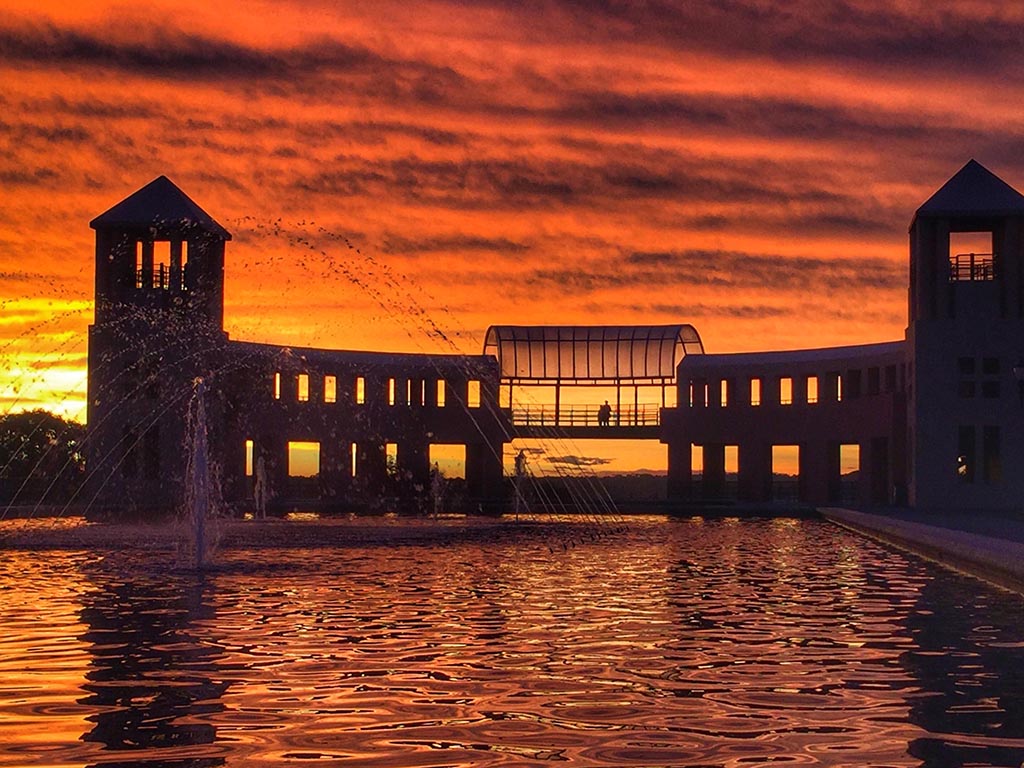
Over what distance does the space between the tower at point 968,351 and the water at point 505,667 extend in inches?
1141

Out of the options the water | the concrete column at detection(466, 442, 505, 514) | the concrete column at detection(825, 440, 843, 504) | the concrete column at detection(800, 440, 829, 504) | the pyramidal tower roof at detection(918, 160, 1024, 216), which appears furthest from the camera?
the concrete column at detection(466, 442, 505, 514)

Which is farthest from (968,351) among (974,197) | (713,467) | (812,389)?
(713,467)

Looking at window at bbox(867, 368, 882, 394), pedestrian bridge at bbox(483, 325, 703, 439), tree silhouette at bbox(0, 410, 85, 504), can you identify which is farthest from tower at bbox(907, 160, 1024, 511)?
tree silhouette at bbox(0, 410, 85, 504)

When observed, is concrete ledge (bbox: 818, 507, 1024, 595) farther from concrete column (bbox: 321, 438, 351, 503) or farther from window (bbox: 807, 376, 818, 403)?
concrete column (bbox: 321, 438, 351, 503)

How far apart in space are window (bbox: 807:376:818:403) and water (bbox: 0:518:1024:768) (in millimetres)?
42316

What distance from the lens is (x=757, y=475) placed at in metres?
64.9

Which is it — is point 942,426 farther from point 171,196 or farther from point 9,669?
point 9,669

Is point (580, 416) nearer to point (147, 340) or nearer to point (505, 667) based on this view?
point (147, 340)

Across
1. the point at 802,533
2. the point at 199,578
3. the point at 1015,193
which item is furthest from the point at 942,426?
→ the point at 199,578

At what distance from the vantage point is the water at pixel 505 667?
27.7 ft

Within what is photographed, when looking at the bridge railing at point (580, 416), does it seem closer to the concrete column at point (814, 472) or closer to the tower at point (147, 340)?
the concrete column at point (814, 472)

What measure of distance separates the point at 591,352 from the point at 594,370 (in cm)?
84

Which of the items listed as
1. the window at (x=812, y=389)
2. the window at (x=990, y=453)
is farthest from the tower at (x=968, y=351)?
the window at (x=812, y=389)

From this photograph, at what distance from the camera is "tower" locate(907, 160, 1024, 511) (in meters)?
50.0
